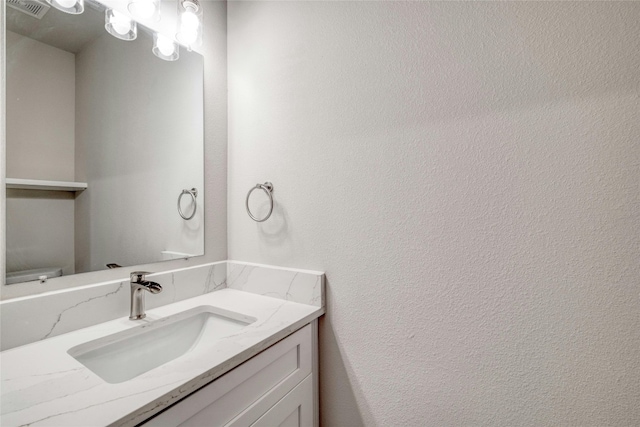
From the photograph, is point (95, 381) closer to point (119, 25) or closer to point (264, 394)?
point (264, 394)

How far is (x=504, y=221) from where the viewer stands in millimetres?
797

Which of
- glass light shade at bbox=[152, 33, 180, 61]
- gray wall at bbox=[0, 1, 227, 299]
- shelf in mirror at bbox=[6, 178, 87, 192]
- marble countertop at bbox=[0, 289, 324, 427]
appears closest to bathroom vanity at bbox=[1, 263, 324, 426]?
marble countertop at bbox=[0, 289, 324, 427]

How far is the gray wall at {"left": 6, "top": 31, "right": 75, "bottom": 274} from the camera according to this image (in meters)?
0.79

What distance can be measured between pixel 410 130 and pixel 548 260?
0.53 m

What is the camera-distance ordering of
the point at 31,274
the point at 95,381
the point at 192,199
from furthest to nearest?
the point at 192,199 → the point at 31,274 → the point at 95,381

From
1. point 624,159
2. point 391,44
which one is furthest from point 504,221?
point 391,44

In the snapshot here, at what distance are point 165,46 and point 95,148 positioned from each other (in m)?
0.50

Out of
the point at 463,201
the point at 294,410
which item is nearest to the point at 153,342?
the point at 294,410

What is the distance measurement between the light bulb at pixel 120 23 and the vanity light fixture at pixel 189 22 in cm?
16

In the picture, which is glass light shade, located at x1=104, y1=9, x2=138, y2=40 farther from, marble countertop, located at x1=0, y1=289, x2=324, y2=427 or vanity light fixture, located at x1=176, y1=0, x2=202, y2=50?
marble countertop, located at x1=0, y1=289, x2=324, y2=427

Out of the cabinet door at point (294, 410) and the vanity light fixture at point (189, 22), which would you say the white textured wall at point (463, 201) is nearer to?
the cabinet door at point (294, 410)

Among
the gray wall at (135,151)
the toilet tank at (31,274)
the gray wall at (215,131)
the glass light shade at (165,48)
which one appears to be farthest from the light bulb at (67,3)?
the toilet tank at (31,274)

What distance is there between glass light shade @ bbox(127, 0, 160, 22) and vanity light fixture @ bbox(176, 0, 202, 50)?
0.09 m

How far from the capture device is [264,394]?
2.66 ft
